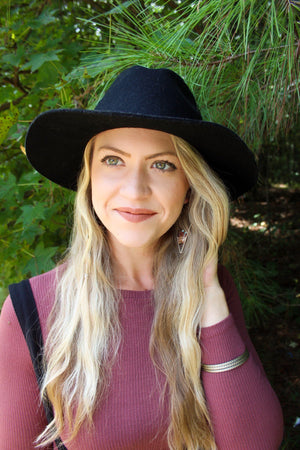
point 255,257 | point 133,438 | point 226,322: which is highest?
point 226,322

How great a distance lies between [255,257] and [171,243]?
2.27m

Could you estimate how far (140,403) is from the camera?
4.34 feet

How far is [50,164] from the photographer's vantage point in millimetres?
1570

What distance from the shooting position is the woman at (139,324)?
1.30 metres

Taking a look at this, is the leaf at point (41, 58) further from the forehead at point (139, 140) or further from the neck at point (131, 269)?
the neck at point (131, 269)

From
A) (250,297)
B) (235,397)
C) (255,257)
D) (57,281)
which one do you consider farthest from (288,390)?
(57,281)

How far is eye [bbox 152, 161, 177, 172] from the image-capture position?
1358mm

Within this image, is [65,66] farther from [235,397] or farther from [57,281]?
[235,397]

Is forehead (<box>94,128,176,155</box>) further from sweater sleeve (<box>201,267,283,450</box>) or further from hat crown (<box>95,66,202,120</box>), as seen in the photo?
sweater sleeve (<box>201,267,283,450</box>)

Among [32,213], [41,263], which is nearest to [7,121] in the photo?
[32,213]

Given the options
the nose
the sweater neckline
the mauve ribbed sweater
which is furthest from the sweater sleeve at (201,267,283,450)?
the nose

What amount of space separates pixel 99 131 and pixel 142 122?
0.69 ft

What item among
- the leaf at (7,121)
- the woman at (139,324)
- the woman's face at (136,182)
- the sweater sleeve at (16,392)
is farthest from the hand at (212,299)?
the leaf at (7,121)

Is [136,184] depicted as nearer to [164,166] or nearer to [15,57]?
[164,166]
